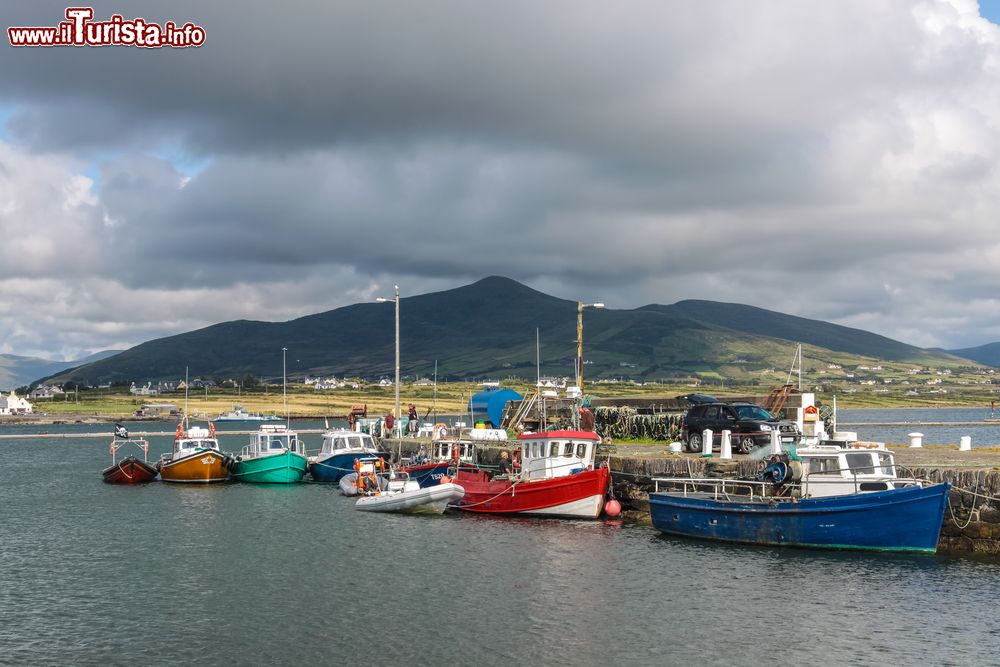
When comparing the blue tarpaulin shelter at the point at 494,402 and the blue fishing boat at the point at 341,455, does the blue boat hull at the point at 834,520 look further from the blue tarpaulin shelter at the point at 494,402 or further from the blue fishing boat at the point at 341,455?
the blue tarpaulin shelter at the point at 494,402

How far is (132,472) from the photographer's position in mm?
67562

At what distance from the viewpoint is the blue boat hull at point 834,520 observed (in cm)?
3212

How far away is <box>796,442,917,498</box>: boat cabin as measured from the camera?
3406cm

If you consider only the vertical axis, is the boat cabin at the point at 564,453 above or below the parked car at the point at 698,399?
below

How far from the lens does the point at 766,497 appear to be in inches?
1431

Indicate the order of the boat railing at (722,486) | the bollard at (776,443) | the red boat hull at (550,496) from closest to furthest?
the bollard at (776,443)
the boat railing at (722,486)
the red boat hull at (550,496)

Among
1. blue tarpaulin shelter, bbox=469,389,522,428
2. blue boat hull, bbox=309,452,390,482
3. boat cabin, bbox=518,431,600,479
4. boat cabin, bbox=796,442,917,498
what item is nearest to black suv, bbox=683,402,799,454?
boat cabin, bbox=518,431,600,479

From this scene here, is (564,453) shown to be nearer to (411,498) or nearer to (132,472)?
(411,498)

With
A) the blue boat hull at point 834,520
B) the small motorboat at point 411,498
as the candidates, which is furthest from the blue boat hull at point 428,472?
the blue boat hull at point 834,520

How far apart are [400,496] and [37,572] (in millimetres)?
18797

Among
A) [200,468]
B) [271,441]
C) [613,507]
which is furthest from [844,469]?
[200,468]

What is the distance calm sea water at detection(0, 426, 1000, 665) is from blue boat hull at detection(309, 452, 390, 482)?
21266 mm

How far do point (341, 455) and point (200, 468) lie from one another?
1021 centimetres

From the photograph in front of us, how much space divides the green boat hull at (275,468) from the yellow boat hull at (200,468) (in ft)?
5.35
